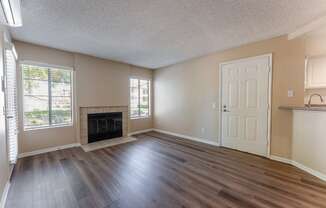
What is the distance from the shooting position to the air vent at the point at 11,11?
1.36 metres

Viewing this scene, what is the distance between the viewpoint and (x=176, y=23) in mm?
2414

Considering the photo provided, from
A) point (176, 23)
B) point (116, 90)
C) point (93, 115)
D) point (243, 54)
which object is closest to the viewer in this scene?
point (176, 23)

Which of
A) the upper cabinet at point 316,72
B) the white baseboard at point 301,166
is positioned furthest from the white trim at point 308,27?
the white baseboard at point 301,166

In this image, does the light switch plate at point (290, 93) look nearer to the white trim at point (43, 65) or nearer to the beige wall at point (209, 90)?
the beige wall at point (209, 90)

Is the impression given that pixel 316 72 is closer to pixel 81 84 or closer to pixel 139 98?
pixel 139 98

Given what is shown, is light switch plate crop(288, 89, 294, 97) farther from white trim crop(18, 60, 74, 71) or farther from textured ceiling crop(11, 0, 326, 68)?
white trim crop(18, 60, 74, 71)

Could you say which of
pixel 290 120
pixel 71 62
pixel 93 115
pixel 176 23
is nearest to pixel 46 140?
pixel 93 115

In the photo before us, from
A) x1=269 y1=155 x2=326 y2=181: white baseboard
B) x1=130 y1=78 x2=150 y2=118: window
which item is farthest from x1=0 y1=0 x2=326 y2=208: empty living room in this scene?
x1=130 y1=78 x2=150 y2=118: window

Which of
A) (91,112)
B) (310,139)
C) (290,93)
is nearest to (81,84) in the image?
(91,112)

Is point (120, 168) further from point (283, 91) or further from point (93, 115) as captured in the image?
point (283, 91)

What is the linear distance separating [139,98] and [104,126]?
1.64 m

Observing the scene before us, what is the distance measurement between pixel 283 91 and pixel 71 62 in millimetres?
4958

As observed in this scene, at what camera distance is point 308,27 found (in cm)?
246

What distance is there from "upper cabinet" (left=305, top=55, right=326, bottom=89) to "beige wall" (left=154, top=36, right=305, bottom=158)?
683 mm
